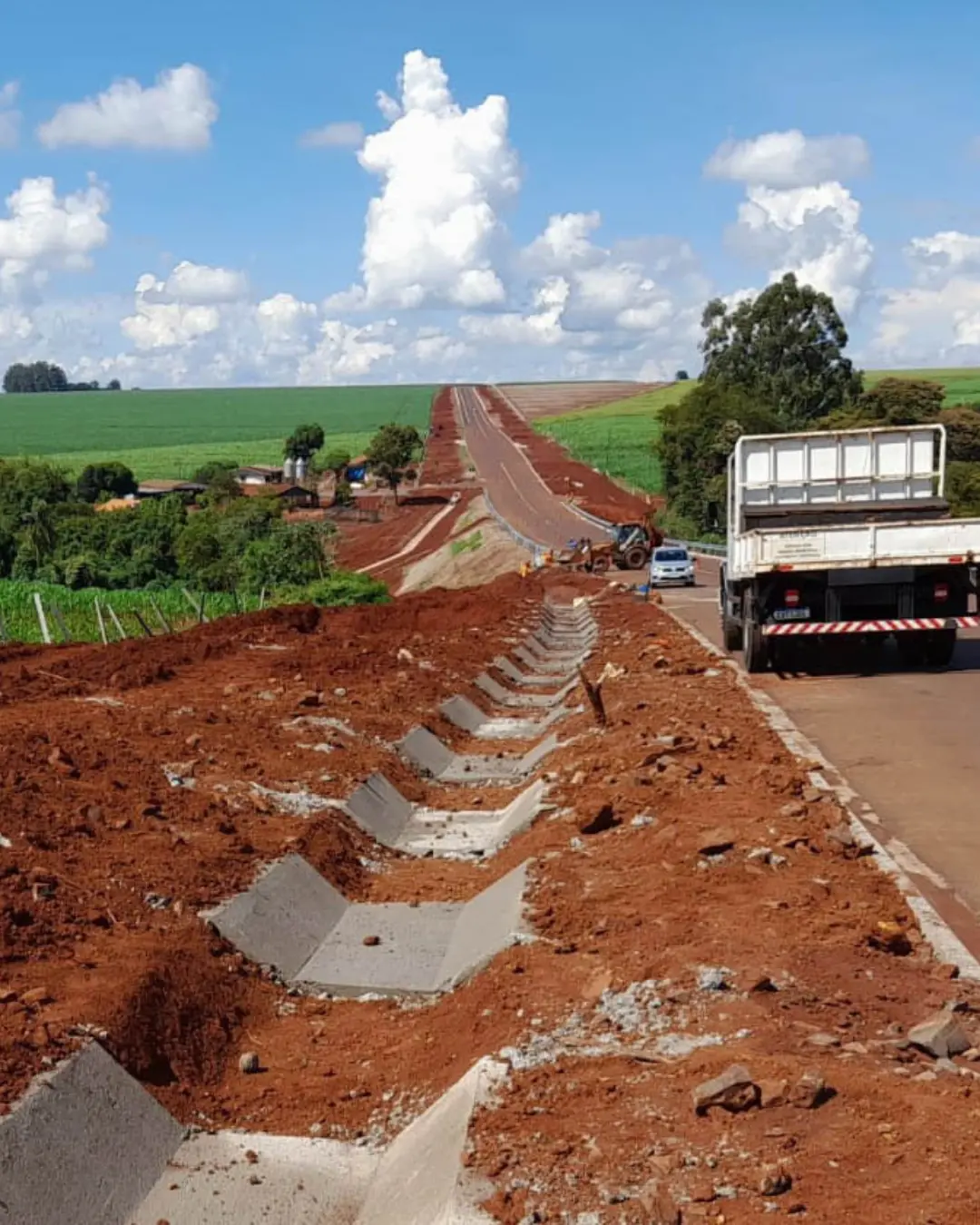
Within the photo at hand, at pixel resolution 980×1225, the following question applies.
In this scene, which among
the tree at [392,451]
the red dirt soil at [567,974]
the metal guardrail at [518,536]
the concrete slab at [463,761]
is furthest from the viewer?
the tree at [392,451]

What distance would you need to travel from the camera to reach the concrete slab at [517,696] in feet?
61.4

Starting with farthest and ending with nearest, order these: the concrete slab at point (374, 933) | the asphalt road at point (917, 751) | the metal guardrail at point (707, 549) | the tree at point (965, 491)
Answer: the metal guardrail at point (707, 549) → the tree at point (965, 491) → the asphalt road at point (917, 751) → the concrete slab at point (374, 933)

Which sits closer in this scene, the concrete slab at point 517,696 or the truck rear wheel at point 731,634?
the concrete slab at point 517,696

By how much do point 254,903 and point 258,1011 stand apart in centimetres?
108

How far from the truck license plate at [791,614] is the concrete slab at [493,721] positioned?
9.41 ft

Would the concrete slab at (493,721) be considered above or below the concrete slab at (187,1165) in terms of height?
below

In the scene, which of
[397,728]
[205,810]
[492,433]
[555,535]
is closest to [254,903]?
[205,810]

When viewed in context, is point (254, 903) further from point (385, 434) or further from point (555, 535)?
point (385, 434)

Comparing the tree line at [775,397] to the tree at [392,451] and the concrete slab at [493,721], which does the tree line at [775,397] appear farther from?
the concrete slab at [493,721]

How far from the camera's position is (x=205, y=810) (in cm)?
984

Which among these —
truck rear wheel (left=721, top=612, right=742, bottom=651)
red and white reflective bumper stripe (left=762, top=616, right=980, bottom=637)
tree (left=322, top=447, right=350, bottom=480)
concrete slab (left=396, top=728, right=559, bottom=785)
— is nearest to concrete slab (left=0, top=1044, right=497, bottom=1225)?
concrete slab (left=396, top=728, right=559, bottom=785)

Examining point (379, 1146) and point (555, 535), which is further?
point (555, 535)

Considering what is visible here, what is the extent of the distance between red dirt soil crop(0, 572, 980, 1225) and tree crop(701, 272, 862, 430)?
230 feet

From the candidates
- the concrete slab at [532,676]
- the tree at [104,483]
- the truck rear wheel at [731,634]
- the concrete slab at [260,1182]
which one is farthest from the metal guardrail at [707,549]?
the tree at [104,483]
